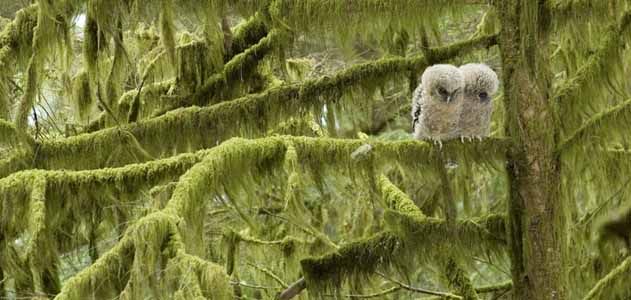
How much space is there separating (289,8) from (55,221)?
1515 mm

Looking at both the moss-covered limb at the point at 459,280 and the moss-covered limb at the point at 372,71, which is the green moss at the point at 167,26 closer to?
the moss-covered limb at the point at 372,71

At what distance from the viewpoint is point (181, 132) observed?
4938 mm

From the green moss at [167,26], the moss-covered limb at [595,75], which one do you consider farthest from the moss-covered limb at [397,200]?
the green moss at [167,26]

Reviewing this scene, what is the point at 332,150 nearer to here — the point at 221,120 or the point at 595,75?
the point at 221,120

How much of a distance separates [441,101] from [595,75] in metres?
0.82

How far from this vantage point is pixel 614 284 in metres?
5.04

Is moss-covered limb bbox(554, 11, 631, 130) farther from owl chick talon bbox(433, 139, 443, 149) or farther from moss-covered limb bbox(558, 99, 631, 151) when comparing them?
owl chick talon bbox(433, 139, 443, 149)

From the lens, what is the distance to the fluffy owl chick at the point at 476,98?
16.3 ft

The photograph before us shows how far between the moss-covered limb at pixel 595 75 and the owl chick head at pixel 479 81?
14.2 inches

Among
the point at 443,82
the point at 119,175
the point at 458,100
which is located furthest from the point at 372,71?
the point at 119,175

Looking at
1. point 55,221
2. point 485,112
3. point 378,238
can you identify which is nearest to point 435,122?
point 485,112

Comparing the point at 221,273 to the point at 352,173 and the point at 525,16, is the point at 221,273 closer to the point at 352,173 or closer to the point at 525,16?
the point at 352,173

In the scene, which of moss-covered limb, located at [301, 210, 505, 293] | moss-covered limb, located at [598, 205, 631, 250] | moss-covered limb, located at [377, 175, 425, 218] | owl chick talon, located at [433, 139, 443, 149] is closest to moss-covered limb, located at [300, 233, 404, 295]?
moss-covered limb, located at [301, 210, 505, 293]

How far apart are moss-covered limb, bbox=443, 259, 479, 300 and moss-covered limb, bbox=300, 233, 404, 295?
321mm
